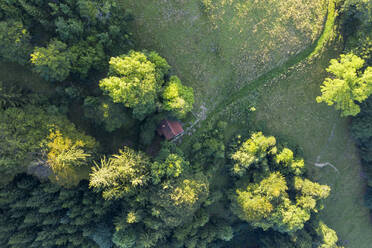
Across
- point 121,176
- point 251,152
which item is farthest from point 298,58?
point 121,176

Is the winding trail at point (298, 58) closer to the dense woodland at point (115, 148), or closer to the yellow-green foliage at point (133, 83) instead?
the dense woodland at point (115, 148)

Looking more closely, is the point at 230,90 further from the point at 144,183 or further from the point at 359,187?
the point at 359,187

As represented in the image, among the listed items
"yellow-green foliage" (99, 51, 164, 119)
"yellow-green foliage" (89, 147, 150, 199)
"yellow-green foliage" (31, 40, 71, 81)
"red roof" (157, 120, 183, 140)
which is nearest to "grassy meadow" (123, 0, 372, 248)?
"red roof" (157, 120, 183, 140)

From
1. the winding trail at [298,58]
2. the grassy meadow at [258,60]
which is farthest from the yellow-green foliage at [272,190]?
the winding trail at [298,58]

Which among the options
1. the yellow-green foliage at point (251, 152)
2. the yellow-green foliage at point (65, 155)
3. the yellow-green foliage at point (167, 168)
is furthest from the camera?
the yellow-green foliage at point (251, 152)

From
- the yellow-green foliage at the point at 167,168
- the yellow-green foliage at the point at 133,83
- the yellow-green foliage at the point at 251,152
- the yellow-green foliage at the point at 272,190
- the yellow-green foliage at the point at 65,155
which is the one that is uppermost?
the yellow-green foliage at the point at 133,83

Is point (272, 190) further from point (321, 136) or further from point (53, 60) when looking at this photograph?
point (53, 60)
